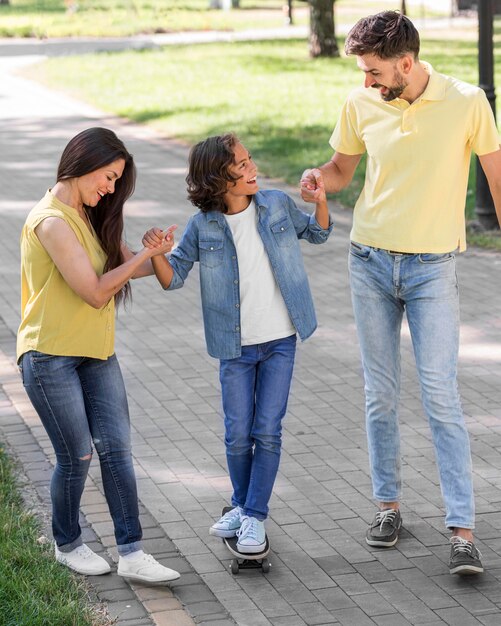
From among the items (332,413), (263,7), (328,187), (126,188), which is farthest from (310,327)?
(263,7)

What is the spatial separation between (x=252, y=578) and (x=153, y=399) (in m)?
2.40

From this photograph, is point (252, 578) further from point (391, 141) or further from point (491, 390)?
point (491, 390)

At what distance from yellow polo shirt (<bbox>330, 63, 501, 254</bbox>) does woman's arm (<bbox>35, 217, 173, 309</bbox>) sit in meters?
0.96

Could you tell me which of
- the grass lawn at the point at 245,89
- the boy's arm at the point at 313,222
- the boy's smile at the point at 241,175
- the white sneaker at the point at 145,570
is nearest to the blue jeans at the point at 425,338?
the boy's arm at the point at 313,222

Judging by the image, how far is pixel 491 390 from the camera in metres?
7.09

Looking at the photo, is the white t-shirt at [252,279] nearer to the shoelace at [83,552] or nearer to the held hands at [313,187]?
the held hands at [313,187]

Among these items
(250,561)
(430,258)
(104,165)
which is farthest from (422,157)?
(250,561)

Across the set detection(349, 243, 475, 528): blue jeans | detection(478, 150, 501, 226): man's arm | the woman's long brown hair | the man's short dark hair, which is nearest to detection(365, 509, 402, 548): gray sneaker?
detection(349, 243, 475, 528): blue jeans

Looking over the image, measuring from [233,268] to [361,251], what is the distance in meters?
0.50

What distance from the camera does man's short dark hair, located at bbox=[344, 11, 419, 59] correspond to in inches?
177

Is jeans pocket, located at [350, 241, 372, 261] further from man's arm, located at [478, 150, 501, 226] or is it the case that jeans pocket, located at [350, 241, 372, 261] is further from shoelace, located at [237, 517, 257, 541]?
shoelace, located at [237, 517, 257, 541]

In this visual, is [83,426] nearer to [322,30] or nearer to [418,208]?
[418,208]

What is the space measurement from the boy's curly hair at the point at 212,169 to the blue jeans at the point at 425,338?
0.60 m

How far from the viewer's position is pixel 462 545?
4754 millimetres
